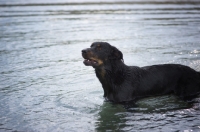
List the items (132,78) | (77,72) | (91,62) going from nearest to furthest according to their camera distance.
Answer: (91,62) → (132,78) → (77,72)

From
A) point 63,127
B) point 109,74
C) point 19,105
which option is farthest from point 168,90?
point 19,105

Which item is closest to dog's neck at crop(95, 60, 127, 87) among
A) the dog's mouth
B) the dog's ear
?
the dog's ear

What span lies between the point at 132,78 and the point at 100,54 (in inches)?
45.5

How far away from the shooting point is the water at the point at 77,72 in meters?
7.79

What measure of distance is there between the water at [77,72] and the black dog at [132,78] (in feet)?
1.00

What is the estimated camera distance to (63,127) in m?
7.51

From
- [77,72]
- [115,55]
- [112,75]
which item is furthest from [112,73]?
[77,72]

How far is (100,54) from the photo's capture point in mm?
8625

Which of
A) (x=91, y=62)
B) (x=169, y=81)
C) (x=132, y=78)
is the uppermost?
(x=91, y=62)

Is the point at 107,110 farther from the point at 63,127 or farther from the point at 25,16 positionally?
the point at 25,16

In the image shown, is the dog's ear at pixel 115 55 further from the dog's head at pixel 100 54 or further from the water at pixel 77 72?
the water at pixel 77 72

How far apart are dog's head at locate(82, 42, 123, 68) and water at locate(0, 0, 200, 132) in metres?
1.24

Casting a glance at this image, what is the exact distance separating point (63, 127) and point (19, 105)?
2.02 metres

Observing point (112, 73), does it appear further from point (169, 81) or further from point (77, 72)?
point (77, 72)
